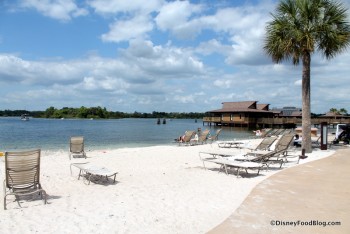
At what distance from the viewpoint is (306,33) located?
13.2m

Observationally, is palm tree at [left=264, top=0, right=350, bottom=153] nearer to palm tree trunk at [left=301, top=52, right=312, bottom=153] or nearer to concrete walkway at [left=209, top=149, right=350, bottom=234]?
palm tree trunk at [left=301, top=52, right=312, bottom=153]

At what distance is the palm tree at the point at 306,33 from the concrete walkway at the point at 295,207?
260 inches

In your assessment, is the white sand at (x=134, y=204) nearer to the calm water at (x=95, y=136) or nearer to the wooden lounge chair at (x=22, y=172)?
the wooden lounge chair at (x=22, y=172)

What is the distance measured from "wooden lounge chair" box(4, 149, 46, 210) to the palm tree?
11.1 m

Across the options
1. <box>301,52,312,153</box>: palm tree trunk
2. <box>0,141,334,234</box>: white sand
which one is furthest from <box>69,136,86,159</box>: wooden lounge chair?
<box>301,52,312,153</box>: palm tree trunk

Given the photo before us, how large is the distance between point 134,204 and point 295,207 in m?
2.89

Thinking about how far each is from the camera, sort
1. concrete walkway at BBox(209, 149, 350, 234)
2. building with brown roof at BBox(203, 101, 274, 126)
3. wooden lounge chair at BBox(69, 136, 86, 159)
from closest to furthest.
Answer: concrete walkway at BBox(209, 149, 350, 234) < wooden lounge chair at BBox(69, 136, 86, 159) < building with brown roof at BBox(203, 101, 274, 126)

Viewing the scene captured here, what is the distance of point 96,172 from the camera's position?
766cm

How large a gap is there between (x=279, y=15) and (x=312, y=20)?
4.59ft

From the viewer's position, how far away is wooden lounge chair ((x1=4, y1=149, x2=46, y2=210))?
5996 millimetres

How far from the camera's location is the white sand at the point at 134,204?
4.72 metres

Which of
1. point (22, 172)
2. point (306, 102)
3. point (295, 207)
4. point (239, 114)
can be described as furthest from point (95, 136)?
point (295, 207)

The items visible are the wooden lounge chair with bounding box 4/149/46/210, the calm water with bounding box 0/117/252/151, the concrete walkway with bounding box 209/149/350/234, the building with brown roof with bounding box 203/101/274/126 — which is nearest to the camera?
the concrete walkway with bounding box 209/149/350/234

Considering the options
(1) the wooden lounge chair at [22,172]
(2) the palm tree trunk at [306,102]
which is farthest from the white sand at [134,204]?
(2) the palm tree trunk at [306,102]
